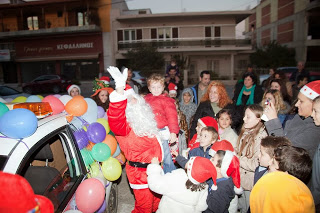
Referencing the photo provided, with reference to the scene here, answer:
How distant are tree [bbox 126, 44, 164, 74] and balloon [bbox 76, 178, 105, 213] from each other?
19870mm

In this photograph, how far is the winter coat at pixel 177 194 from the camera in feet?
6.89

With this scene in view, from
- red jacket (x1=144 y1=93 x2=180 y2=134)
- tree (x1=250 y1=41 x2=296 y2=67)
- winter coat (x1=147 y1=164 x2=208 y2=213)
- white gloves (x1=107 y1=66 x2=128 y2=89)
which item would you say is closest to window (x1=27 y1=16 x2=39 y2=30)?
tree (x1=250 y1=41 x2=296 y2=67)

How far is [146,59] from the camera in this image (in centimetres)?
2208

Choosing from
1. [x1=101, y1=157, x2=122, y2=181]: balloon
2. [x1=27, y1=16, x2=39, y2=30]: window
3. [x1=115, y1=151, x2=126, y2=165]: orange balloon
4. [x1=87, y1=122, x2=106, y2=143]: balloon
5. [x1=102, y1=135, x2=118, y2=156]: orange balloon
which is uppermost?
[x1=27, y1=16, x2=39, y2=30]: window

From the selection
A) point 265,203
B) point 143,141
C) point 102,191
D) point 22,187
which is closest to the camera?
point 22,187

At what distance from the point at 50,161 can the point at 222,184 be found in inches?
81.5

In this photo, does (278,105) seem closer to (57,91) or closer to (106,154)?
(106,154)

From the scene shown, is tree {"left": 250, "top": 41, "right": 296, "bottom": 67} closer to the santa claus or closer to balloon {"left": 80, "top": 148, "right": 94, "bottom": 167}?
the santa claus

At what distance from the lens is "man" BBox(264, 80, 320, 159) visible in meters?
2.29

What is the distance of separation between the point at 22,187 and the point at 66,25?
93.0 ft

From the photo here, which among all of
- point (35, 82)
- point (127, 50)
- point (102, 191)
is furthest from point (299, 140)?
point (127, 50)

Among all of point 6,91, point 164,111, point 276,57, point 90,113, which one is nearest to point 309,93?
point 164,111

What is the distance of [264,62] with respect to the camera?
2481 centimetres

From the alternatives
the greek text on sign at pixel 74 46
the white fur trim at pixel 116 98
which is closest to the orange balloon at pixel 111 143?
the white fur trim at pixel 116 98
